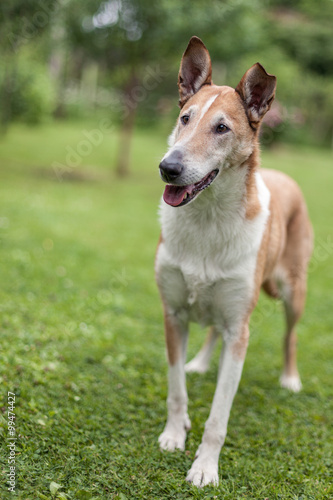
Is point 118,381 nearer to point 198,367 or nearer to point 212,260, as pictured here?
point 198,367

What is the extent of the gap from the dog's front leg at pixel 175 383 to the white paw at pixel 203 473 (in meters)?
0.34

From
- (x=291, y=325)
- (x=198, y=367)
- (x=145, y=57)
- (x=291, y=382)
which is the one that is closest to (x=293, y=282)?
(x=291, y=325)

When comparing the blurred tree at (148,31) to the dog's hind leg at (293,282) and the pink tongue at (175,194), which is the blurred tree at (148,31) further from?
the pink tongue at (175,194)

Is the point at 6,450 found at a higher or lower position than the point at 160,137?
higher

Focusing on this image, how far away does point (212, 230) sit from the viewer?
3.38 meters

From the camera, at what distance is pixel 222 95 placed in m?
3.24

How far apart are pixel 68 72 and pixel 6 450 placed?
32.8m

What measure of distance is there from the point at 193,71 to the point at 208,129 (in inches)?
24.8

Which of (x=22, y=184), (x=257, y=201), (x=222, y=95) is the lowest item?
(x=22, y=184)

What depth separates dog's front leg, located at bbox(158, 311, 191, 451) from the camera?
3.62 meters

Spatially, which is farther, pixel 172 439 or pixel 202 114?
pixel 172 439

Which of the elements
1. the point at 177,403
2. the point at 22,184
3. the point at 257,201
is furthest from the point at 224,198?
the point at 22,184

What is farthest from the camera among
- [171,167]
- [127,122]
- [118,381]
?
[127,122]

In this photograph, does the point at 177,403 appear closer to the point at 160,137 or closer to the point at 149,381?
the point at 149,381
